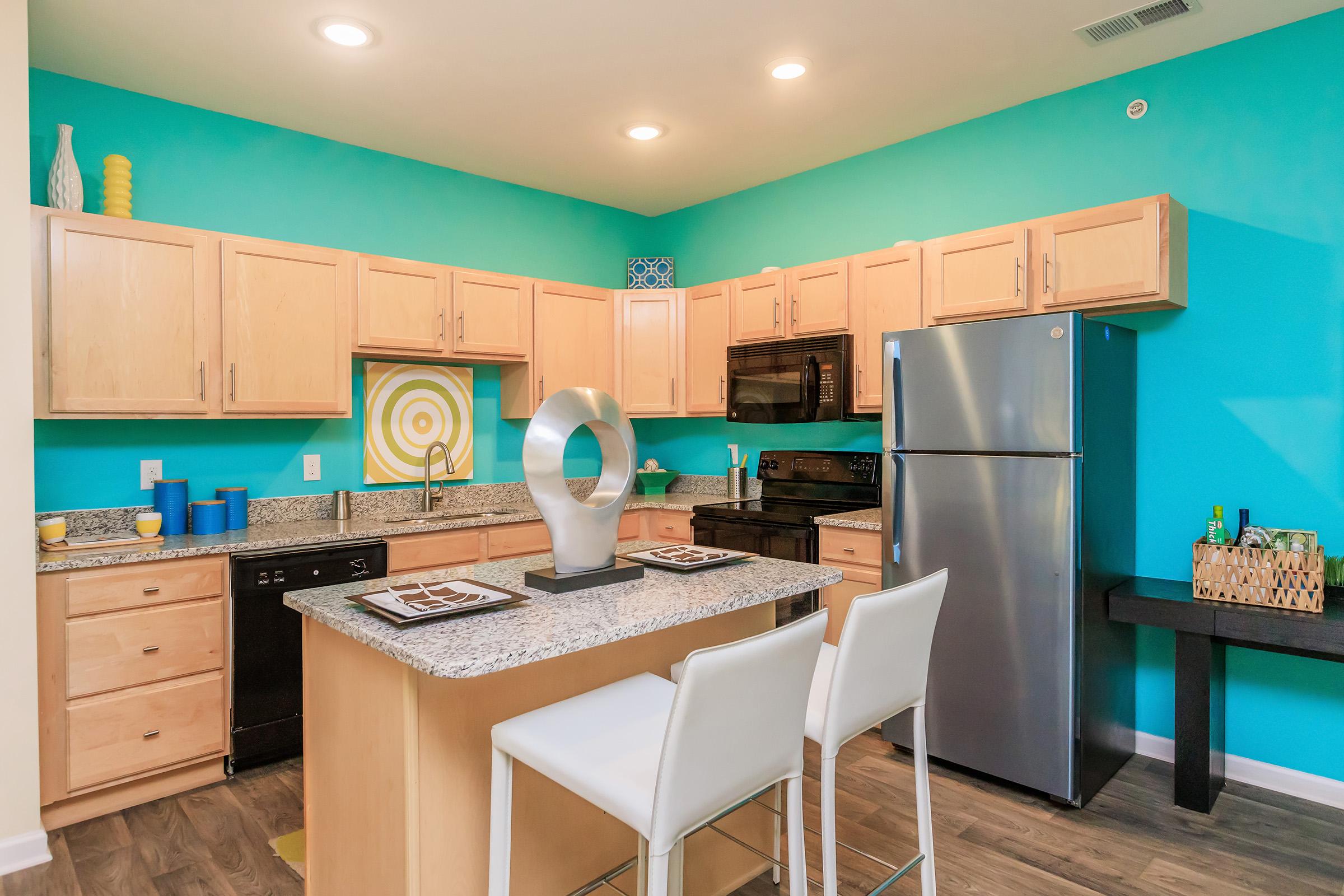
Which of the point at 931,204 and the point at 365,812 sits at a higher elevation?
the point at 931,204

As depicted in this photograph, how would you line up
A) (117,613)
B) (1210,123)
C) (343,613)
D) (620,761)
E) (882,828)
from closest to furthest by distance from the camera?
(620,761) < (343,613) < (882,828) < (117,613) < (1210,123)

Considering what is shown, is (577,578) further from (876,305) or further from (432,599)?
(876,305)

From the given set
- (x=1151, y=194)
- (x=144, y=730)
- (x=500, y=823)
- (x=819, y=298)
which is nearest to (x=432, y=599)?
(x=500, y=823)

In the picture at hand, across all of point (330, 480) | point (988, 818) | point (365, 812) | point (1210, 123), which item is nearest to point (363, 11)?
point (330, 480)

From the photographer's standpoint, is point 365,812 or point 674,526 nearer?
point 365,812

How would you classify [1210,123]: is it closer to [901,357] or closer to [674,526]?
[901,357]

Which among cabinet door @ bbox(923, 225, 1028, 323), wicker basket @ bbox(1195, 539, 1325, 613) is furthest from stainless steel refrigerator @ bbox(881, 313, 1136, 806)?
cabinet door @ bbox(923, 225, 1028, 323)

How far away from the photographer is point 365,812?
1.64m

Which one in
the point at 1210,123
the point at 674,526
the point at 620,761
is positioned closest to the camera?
the point at 620,761

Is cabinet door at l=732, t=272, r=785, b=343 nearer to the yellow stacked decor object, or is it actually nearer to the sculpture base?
the sculpture base

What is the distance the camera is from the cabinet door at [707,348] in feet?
14.0

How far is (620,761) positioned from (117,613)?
223 centimetres

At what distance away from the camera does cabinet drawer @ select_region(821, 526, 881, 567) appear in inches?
128

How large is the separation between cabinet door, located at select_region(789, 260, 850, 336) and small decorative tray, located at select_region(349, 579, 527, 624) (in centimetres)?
246
